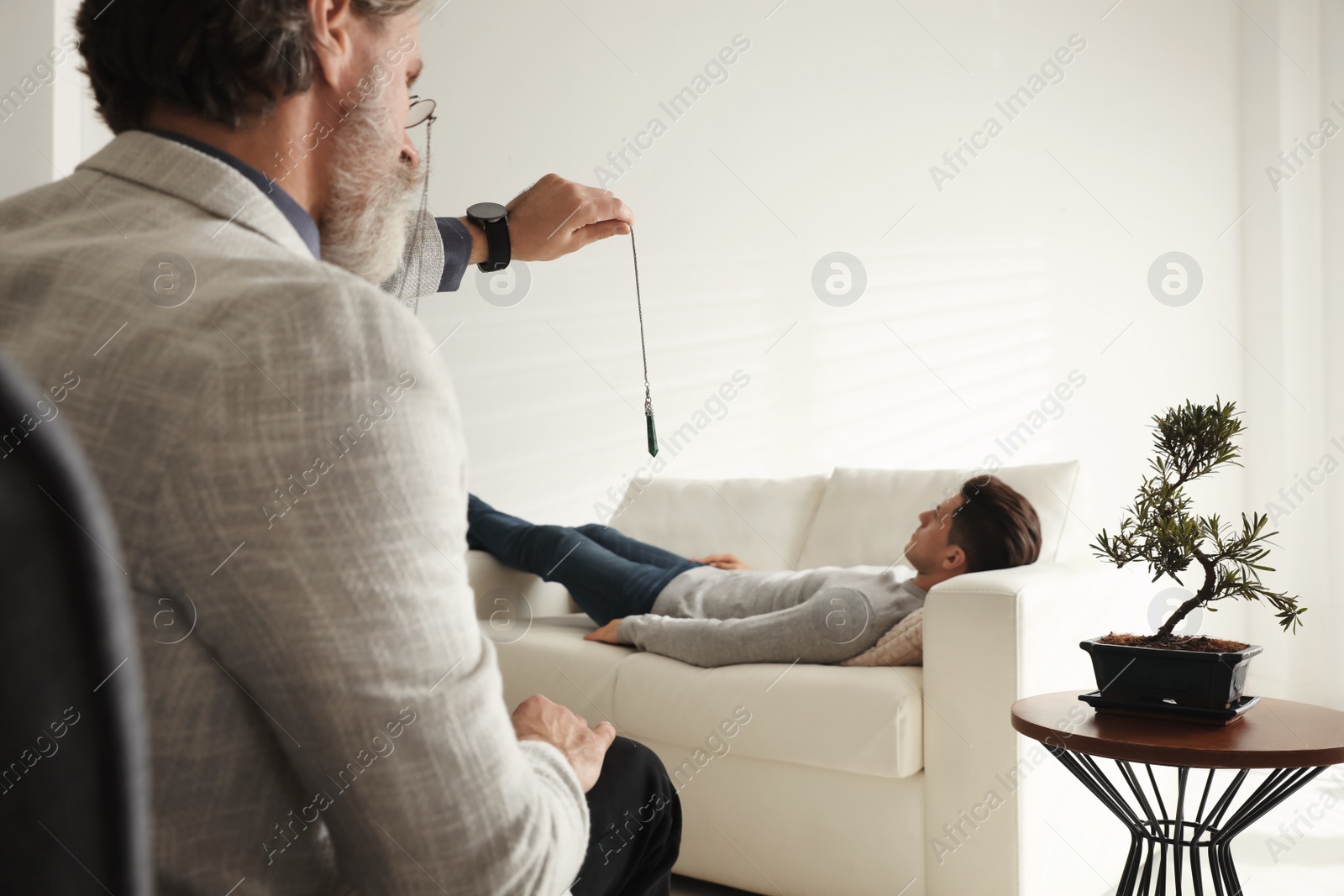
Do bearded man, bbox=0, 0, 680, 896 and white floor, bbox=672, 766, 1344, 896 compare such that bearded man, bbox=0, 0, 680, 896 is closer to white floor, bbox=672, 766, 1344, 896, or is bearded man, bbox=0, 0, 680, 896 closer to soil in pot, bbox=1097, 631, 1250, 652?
soil in pot, bbox=1097, 631, 1250, 652

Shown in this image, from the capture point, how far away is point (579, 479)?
3383mm

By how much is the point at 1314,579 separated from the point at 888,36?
265 centimetres

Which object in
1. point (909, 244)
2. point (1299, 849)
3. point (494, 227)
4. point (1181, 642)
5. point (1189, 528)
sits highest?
point (909, 244)

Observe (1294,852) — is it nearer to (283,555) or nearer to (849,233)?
(849,233)

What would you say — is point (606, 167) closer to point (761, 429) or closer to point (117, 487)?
point (761, 429)

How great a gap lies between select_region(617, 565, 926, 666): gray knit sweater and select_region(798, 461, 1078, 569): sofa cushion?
0.74 ft

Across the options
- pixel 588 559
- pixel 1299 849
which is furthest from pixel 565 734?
pixel 1299 849

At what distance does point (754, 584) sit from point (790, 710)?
533mm

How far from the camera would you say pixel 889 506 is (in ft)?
8.52

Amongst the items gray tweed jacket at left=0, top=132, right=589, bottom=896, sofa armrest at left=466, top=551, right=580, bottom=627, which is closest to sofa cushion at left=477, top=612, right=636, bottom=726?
sofa armrest at left=466, top=551, right=580, bottom=627

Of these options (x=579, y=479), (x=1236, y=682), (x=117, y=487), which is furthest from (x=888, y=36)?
(x=117, y=487)

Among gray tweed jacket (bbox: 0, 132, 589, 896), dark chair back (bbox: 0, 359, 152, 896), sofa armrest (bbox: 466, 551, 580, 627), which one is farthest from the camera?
sofa armrest (bbox: 466, 551, 580, 627)

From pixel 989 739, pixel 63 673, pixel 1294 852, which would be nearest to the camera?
pixel 63 673

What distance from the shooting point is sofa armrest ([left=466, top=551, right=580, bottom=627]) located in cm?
269
